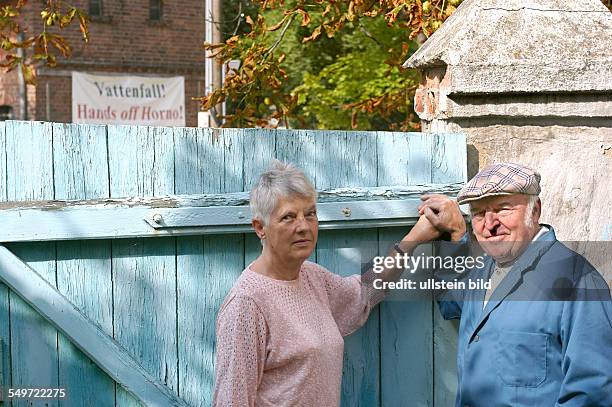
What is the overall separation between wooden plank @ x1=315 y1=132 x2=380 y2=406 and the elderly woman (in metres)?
0.38

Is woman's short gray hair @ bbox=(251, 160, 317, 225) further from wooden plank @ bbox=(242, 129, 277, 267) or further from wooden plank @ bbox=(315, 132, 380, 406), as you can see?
wooden plank @ bbox=(315, 132, 380, 406)

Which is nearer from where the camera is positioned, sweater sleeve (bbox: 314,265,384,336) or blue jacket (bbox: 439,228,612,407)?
blue jacket (bbox: 439,228,612,407)

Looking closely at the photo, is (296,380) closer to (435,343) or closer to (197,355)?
(197,355)

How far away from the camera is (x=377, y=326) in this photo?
343 cm

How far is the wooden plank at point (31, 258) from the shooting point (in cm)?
297

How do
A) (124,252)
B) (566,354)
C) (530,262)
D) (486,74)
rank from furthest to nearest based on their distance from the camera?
(486,74) < (124,252) < (530,262) < (566,354)

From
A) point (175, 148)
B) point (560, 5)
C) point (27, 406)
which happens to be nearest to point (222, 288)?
point (175, 148)

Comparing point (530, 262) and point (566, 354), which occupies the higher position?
point (530, 262)

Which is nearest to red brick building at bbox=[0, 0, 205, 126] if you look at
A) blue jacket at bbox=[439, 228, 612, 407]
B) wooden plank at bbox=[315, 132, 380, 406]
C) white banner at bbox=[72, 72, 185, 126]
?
white banner at bbox=[72, 72, 185, 126]

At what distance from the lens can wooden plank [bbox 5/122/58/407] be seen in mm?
2969

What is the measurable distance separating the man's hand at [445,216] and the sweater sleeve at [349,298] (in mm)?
301

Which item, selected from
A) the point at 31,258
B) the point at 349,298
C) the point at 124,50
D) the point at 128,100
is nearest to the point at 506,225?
the point at 349,298

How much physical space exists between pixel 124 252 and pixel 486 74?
4.55 feet

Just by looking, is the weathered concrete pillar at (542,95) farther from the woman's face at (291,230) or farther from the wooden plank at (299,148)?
the woman's face at (291,230)
